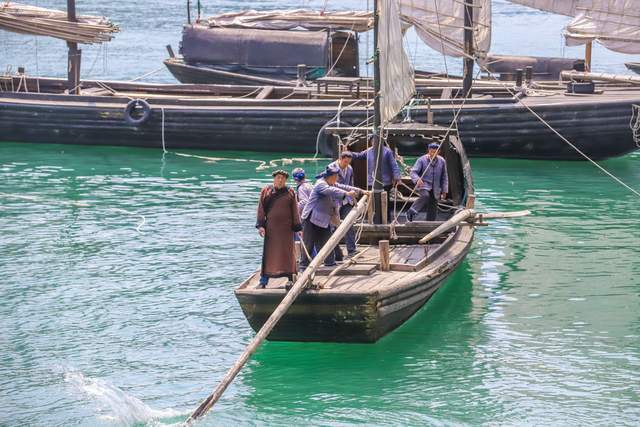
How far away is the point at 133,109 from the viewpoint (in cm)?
2847

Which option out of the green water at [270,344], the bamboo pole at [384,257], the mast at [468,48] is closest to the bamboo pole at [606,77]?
the mast at [468,48]

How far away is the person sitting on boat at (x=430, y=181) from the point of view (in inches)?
699

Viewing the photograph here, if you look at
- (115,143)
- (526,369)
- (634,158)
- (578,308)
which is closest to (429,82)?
(634,158)

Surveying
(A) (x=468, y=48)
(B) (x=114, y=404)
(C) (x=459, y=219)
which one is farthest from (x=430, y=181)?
(A) (x=468, y=48)

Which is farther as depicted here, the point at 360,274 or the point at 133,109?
the point at 133,109

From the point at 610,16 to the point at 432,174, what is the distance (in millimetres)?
10732

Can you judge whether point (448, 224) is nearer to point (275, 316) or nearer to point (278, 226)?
point (278, 226)

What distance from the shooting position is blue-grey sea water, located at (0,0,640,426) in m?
12.9

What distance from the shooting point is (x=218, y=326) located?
1553 centimetres

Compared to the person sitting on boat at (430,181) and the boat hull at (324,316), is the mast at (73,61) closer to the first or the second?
the person sitting on boat at (430,181)

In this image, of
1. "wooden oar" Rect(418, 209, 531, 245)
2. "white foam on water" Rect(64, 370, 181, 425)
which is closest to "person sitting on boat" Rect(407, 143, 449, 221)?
"wooden oar" Rect(418, 209, 531, 245)

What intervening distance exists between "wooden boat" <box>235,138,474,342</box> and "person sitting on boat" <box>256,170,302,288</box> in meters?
0.28

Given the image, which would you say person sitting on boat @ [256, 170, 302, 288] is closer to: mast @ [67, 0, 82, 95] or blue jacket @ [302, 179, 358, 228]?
blue jacket @ [302, 179, 358, 228]

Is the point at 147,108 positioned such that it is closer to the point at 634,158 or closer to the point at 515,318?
the point at 634,158
